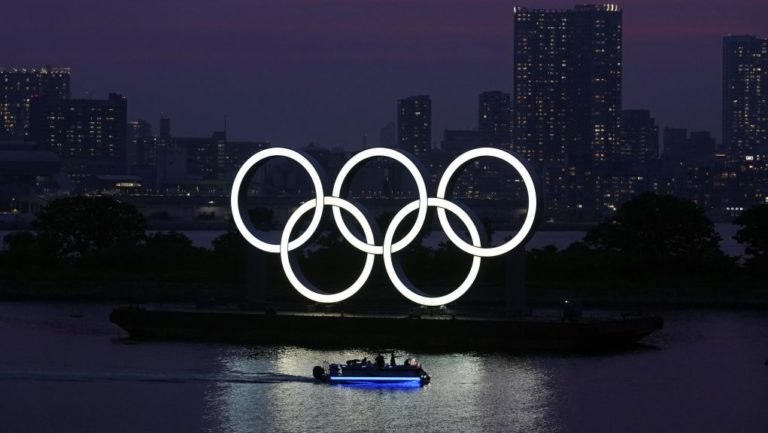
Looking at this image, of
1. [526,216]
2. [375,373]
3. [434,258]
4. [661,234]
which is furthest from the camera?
[661,234]

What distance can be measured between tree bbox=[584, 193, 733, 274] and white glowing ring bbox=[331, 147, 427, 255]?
30.9m

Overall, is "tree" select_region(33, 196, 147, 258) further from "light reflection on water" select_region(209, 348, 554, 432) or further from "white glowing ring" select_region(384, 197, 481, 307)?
"light reflection on water" select_region(209, 348, 554, 432)

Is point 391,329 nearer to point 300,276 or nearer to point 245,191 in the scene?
point 300,276

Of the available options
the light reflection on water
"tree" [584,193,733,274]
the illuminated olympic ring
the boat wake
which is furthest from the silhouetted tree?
the boat wake

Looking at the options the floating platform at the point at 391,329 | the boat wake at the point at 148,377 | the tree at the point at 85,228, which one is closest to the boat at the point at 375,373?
the boat wake at the point at 148,377

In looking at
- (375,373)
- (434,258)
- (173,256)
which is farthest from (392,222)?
(173,256)

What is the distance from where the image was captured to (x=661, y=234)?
86.9 metres

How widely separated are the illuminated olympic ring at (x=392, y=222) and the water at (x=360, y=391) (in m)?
2.61

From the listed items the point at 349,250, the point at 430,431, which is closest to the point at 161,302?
the point at 349,250

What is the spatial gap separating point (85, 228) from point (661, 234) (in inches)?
1226

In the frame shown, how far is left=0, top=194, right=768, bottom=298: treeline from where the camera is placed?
79.4 meters

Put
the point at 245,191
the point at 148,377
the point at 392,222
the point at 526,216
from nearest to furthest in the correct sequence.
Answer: the point at 148,377
the point at 526,216
the point at 392,222
the point at 245,191

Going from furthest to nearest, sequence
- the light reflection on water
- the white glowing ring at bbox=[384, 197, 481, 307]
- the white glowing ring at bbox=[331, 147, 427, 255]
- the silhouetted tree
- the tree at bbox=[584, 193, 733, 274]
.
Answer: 1. the tree at bbox=[584, 193, 733, 274]
2. the silhouetted tree
3. the white glowing ring at bbox=[331, 147, 427, 255]
4. the white glowing ring at bbox=[384, 197, 481, 307]
5. the light reflection on water

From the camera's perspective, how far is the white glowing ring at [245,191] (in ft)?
181
